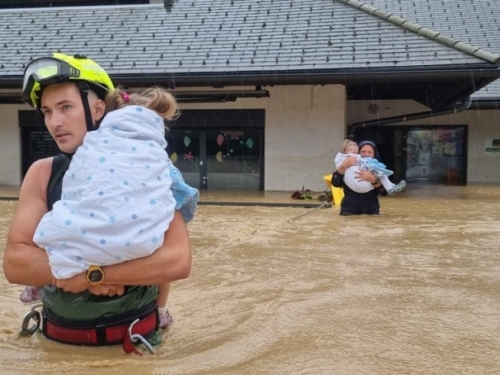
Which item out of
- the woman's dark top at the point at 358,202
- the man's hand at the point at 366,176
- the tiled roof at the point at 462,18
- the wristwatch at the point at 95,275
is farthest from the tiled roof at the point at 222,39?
the wristwatch at the point at 95,275

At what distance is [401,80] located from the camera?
39.7 ft

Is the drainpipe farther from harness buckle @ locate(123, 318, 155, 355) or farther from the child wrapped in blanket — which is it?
harness buckle @ locate(123, 318, 155, 355)

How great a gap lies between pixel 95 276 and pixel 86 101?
726 millimetres

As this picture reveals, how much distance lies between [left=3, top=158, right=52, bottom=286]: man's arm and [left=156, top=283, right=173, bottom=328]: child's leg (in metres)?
0.57

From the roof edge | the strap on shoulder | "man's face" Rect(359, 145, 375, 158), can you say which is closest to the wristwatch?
the strap on shoulder

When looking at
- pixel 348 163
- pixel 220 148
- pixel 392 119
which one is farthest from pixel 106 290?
pixel 392 119

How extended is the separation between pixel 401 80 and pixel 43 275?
36.6 feet

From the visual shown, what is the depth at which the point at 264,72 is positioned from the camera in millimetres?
12672

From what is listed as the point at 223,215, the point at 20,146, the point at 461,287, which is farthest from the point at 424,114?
the point at 461,287

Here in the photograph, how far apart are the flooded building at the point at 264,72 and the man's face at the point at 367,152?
4.73 metres

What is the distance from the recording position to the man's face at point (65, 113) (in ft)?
7.31

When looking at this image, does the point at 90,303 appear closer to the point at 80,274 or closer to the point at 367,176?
the point at 80,274

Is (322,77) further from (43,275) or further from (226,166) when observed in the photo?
(43,275)

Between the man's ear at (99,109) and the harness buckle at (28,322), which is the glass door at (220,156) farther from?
the man's ear at (99,109)
